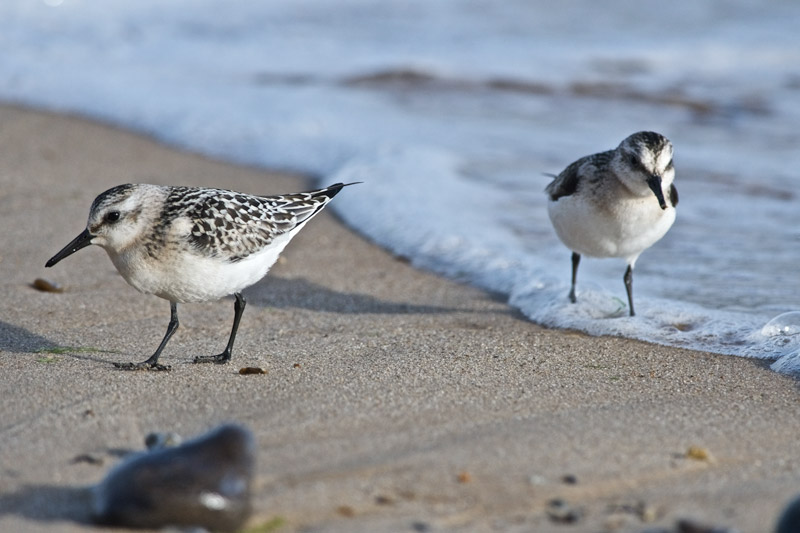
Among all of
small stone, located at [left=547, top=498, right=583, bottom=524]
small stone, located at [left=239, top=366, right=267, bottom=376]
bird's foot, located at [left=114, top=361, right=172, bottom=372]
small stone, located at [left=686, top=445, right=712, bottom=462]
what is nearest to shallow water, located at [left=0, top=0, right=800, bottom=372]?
small stone, located at [left=686, top=445, right=712, bottom=462]

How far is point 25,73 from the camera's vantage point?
13.8m

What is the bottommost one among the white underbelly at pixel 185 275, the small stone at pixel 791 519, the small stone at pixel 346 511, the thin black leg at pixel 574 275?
the small stone at pixel 346 511

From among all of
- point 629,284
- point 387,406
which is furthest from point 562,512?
point 629,284

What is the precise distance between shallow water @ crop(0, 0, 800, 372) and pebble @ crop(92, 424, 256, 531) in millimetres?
3286

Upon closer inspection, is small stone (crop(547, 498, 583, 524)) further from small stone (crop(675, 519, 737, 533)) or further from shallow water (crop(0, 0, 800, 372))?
shallow water (crop(0, 0, 800, 372))

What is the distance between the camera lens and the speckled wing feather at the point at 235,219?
5043 millimetres

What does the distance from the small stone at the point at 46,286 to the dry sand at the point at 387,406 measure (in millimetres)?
71

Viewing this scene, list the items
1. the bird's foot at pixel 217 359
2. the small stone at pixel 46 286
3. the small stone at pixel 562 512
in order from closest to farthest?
the small stone at pixel 562 512, the bird's foot at pixel 217 359, the small stone at pixel 46 286

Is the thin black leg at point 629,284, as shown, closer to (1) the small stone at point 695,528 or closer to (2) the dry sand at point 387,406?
(2) the dry sand at point 387,406

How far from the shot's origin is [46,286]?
6.40m

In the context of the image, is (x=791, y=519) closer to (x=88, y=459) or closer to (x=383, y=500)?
(x=383, y=500)

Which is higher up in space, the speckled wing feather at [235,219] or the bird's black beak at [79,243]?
the speckled wing feather at [235,219]

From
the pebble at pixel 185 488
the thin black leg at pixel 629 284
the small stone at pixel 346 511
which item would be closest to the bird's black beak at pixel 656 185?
the thin black leg at pixel 629 284

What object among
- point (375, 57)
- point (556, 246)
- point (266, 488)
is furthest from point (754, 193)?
point (375, 57)
